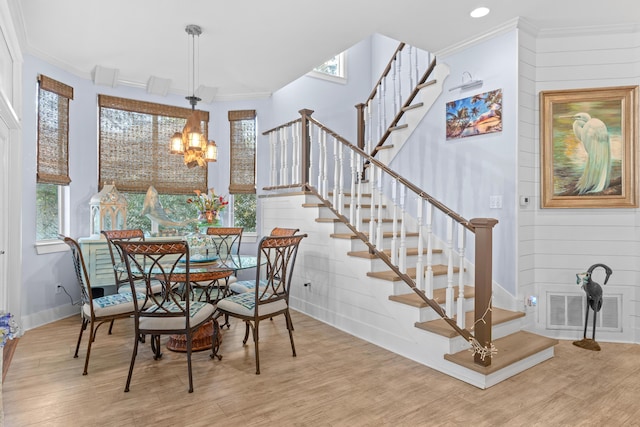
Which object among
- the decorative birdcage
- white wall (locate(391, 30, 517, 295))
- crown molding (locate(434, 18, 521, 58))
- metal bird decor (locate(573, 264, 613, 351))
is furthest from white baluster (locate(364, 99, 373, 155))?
the decorative birdcage

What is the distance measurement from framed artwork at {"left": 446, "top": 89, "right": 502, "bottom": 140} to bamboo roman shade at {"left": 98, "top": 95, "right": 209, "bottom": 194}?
350 cm

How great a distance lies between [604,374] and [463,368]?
3.68ft

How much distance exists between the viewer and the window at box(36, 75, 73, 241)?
165 inches

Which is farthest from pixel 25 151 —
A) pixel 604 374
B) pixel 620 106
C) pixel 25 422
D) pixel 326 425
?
pixel 620 106

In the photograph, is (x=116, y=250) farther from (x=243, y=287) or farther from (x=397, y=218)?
(x=397, y=218)

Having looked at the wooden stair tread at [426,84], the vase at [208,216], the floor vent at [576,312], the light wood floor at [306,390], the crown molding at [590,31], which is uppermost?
the crown molding at [590,31]

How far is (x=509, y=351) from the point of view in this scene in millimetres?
3000

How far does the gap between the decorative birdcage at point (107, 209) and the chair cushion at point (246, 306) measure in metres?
2.33

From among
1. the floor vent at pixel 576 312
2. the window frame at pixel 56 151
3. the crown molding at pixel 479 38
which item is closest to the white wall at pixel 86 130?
the window frame at pixel 56 151

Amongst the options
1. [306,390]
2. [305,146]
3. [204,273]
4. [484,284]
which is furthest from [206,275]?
[305,146]

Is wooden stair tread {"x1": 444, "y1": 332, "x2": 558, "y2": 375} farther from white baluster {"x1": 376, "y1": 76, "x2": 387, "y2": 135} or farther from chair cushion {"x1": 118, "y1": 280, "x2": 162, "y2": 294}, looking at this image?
white baluster {"x1": 376, "y1": 76, "x2": 387, "y2": 135}

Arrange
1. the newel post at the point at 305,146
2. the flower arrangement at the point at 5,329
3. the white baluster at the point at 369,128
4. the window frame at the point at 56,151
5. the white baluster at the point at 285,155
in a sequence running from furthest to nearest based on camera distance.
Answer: the white baluster at the point at 369,128 → the white baluster at the point at 285,155 → the newel post at the point at 305,146 → the window frame at the point at 56,151 → the flower arrangement at the point at 5,329

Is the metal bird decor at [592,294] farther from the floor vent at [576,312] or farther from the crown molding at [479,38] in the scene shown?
the crown molding at [479,38]

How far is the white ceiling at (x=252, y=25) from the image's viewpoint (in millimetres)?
3311
